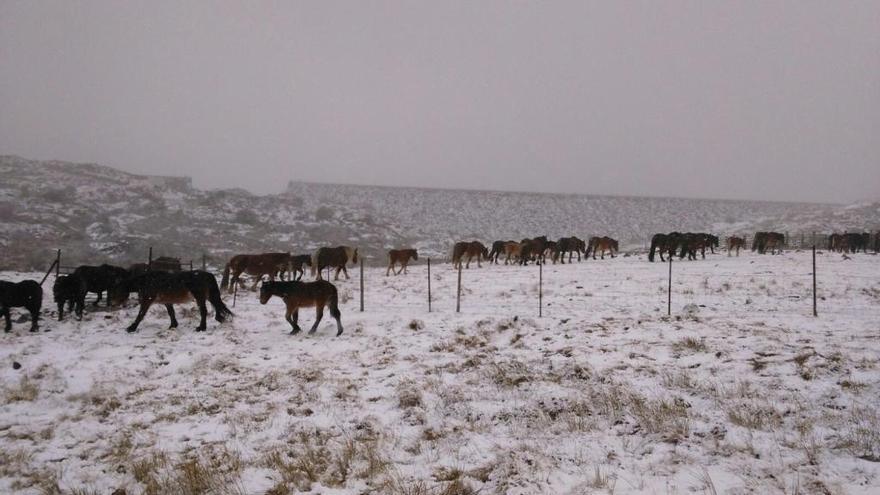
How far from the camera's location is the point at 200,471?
4328 millimetres

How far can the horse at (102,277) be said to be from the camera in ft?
40.3

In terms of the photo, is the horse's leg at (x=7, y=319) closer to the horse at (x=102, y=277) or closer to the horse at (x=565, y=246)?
the horse at (x=102, y=277)

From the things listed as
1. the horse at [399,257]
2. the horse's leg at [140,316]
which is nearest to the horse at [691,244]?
the horse at [399,257]

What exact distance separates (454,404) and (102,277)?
1204cm

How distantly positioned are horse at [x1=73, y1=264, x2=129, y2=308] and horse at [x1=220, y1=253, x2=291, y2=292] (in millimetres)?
3881

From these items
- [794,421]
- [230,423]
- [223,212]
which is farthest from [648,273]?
[223,212]

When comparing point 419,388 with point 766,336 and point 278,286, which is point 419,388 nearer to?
point 278,286

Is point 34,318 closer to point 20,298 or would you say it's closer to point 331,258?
point 20,298

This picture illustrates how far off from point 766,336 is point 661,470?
6.02 metres

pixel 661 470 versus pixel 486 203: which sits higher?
pixel 486 203

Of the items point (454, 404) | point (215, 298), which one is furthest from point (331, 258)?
point (454, 404)

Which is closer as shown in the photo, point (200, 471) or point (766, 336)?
point (200, 471)

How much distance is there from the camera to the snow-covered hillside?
29.4 m

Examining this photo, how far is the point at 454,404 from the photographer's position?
6062 millimetres
